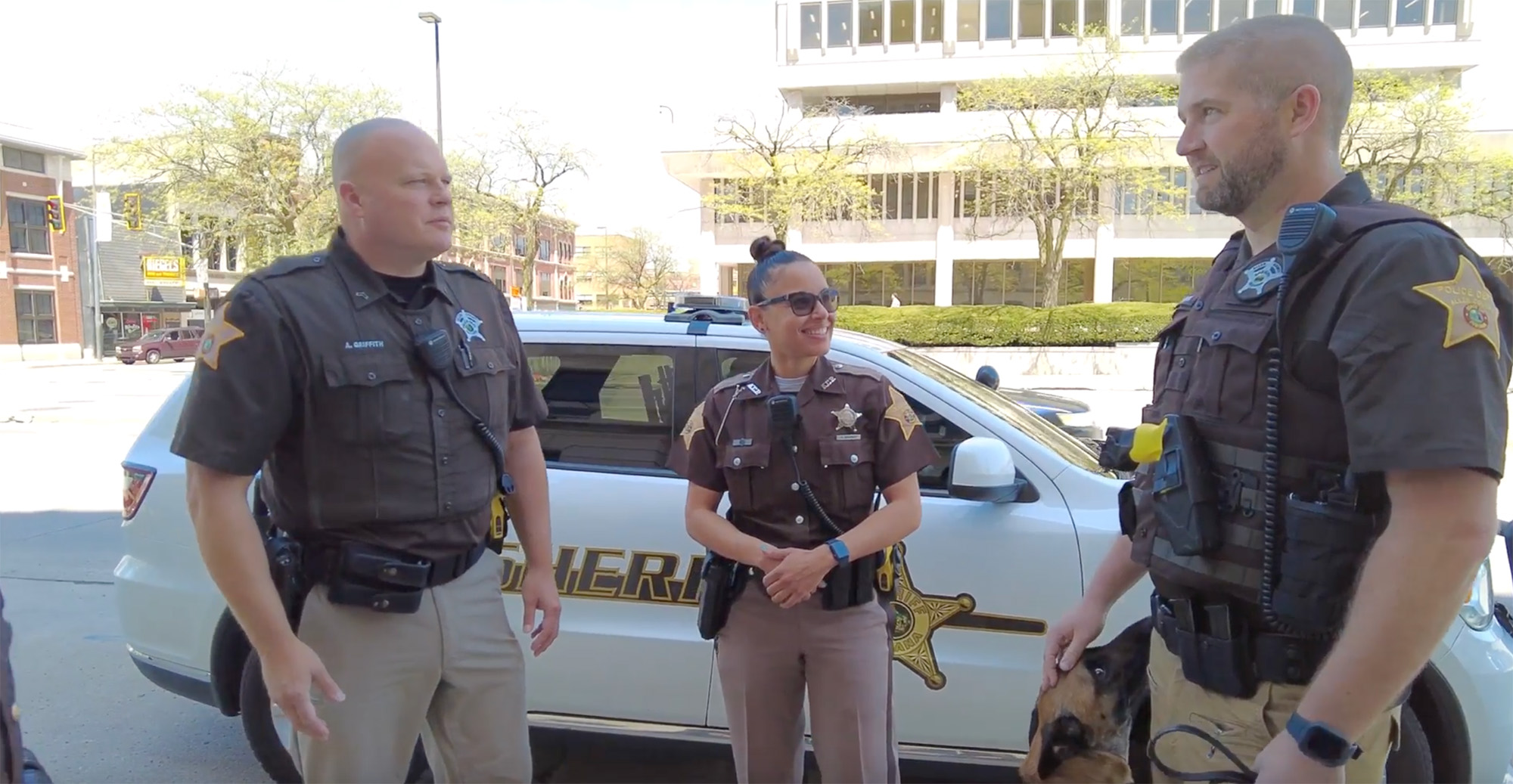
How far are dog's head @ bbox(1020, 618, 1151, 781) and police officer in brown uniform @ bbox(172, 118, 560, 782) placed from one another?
3.95 feet

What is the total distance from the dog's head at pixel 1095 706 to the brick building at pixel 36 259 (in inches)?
1647

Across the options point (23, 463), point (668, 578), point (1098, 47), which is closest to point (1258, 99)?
point (668, 578)

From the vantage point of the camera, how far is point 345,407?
189 centimetres

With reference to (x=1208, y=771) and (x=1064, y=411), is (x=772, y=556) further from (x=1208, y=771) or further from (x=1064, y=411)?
(x=1064, y=411)

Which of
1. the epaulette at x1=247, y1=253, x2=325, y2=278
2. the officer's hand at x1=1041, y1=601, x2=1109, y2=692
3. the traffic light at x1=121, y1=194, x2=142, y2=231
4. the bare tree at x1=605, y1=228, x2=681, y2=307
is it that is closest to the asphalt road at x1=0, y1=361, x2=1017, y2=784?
the officer's hand at x1=1041, y1=601, x2=1109, y2=692

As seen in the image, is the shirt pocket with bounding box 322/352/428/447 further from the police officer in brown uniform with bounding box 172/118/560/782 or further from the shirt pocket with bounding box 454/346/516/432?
the shirt pocket with bounding box 454/346/516/432

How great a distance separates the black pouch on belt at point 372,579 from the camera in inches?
75.4

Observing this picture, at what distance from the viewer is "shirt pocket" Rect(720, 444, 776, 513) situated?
2234 mm

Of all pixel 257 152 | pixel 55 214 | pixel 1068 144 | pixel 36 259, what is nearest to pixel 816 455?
pixel 1068 144

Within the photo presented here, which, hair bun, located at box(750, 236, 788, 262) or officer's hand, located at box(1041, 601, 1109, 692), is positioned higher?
hair bun, located at box(750, 236, 788, 262)

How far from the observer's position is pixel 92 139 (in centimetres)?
2556

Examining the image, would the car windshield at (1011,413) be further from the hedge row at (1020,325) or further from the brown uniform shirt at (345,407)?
the hedge row at (1020,325)

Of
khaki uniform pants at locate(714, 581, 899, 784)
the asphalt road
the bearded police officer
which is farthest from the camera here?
the asphalt road

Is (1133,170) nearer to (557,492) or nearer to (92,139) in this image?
(557,492)
